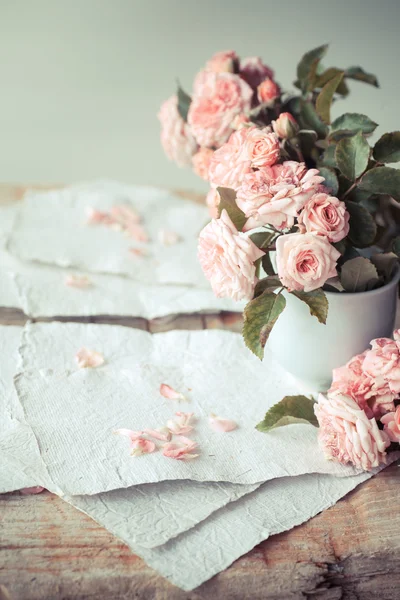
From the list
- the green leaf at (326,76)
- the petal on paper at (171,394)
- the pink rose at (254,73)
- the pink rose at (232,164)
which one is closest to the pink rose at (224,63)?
the pink rose at (254,73)

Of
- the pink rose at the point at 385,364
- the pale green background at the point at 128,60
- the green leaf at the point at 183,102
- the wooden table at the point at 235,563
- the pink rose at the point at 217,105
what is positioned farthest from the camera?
the pale green background at the point at 128,60

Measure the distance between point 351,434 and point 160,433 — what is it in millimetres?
214

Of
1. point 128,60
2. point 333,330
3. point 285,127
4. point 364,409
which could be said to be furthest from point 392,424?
point 128,60

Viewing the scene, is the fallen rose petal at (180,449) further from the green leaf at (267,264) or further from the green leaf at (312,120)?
the green leaf at (312,120)

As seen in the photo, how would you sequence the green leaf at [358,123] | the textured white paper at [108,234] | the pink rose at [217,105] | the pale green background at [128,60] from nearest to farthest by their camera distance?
the green leaf at [358,123]
the pink rose at [217,105]
the textured white paper at [108,234]
the pale green background at [128,60]

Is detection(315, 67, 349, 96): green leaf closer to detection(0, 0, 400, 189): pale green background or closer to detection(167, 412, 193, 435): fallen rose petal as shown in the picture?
detection(0, 0, 400, 189): pale green background

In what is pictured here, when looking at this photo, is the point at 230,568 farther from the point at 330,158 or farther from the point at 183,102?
the point at 183,102

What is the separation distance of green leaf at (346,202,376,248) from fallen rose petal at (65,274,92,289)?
0.47 m

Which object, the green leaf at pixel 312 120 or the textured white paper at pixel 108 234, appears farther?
the textured white paper at pixel 108 234

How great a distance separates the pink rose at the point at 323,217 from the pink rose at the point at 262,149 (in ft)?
0.22

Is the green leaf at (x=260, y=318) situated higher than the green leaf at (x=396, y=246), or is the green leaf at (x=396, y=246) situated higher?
the green leaf at (x=396, y=246)

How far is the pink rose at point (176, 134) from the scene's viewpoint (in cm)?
107

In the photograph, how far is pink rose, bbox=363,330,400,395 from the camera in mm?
748

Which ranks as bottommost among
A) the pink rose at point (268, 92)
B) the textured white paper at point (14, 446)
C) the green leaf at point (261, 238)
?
the textured white paper at point (14, 446)
